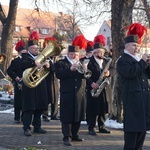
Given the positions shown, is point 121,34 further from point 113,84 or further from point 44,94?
point 44,94

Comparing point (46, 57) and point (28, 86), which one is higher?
point (46, 57)

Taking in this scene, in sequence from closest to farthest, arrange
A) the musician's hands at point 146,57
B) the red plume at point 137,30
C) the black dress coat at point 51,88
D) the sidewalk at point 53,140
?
1. the musician's hands at point 146,57
2. the red plume at point 137,30
3. the sidewalk at point 53,140
4. the black dress coat at point 51,88

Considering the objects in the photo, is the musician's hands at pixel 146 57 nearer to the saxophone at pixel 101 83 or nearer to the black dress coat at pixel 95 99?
the saxophone at pixel 101 83

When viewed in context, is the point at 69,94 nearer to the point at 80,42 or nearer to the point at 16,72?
the point at 80,42

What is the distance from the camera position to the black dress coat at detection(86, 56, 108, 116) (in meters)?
8.89

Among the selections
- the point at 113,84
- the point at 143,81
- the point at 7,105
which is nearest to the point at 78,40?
the point at 143,81

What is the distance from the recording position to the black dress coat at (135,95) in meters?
6.23

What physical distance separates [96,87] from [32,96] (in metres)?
1.42

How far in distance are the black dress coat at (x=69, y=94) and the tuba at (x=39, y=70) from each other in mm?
376

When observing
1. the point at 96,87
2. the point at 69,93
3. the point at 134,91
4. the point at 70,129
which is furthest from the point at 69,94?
the point at 134,91

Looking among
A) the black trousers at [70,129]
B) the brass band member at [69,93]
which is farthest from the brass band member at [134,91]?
the black trousers at [70,129]

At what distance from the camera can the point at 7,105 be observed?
54.4ft

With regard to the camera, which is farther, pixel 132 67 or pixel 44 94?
pixel 44 94

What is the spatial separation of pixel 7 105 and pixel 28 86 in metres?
8.74
